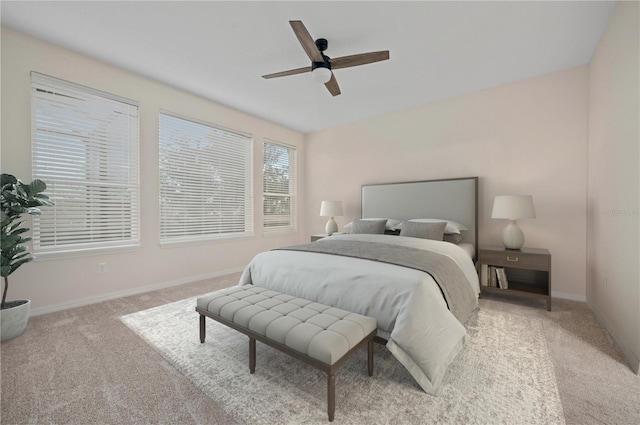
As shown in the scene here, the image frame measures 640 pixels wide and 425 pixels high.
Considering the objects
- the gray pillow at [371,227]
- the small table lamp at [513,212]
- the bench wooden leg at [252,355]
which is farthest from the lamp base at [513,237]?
the bench wooden leg at [252,355]

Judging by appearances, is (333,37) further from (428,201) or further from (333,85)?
(428,201)

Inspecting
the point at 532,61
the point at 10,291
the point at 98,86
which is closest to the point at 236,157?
the point at 98,86

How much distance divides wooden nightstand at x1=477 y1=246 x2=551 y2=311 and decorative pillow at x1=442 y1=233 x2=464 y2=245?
0.37m

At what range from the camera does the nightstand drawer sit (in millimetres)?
2760

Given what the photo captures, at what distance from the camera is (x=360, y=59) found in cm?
225

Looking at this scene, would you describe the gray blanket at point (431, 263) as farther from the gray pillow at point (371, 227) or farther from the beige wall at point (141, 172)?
the beige wall at point (141, 172)

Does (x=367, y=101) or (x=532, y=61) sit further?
(x=367, y=101)

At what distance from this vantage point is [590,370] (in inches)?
68.9

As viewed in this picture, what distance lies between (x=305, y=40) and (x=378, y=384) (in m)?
2.42

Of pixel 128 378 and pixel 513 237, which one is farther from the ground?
pixel 513 237

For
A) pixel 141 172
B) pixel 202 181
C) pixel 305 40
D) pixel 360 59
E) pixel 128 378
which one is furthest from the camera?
pixel 202 181

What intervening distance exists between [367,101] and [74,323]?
4.35 metres

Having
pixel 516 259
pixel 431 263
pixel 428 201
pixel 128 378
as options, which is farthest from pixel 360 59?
pixel 128 378

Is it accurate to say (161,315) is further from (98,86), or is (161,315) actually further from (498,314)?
(498,314)
